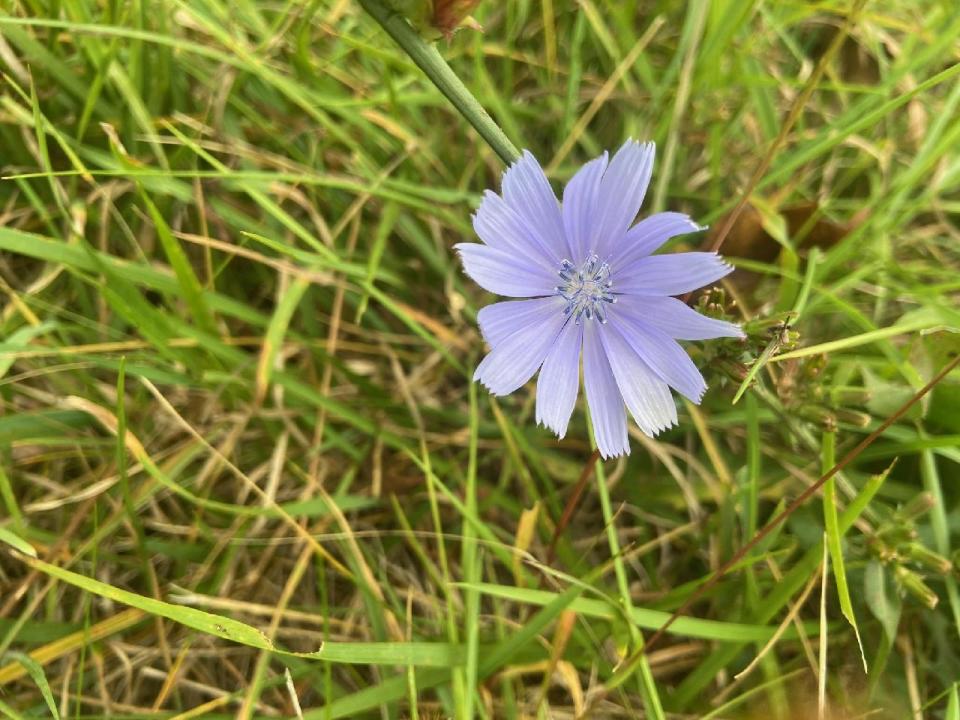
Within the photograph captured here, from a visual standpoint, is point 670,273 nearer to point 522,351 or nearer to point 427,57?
point 522,351

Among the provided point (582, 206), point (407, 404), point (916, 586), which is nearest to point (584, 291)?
point (582, 206)

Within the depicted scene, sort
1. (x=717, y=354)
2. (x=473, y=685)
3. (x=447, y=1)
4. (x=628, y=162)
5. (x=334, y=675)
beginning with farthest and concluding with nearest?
1. (x=334, y=675)
2. (x=473, y=685)
3. (x=717, y=354)
4. (x=628, y=162)
5. (x=447, y=1)

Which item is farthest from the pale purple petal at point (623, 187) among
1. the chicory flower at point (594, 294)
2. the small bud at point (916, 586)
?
the small bud at point (916, 586)

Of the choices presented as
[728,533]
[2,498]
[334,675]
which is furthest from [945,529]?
[2,498]

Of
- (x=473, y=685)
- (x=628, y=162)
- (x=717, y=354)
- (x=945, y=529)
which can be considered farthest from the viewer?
(x=945, y=529)

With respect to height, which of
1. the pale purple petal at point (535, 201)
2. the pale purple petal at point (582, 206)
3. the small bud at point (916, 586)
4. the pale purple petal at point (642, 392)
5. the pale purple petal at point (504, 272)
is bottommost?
the small bud at point (916, 586)

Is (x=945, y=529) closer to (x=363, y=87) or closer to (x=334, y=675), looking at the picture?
(x=334, y=675)

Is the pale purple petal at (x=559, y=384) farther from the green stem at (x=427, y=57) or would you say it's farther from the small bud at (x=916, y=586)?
the small bud at (x=916, y=586)
